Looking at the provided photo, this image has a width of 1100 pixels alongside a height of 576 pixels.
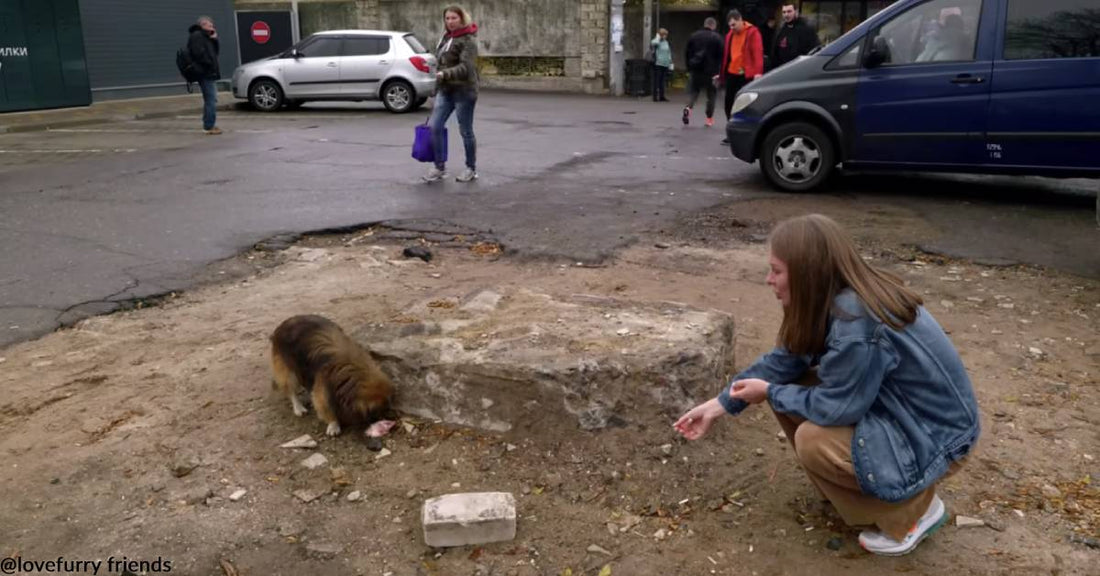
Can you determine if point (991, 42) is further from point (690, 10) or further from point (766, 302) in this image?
point (690, 10)

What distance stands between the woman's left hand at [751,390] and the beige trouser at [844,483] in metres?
0.13

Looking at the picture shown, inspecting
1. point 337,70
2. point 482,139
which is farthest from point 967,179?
point 337,70

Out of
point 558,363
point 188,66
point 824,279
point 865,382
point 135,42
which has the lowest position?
point 558,363

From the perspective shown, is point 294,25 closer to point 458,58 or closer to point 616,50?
point 616,50

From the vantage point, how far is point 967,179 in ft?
31.9

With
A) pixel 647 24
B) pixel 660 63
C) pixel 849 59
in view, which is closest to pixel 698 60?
pixel 660 63

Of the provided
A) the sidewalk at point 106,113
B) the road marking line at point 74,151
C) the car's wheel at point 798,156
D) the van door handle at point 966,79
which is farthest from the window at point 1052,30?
the sidewalk at point 106,113

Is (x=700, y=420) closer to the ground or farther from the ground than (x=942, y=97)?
closer to the ground

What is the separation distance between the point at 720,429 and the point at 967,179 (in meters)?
7.35

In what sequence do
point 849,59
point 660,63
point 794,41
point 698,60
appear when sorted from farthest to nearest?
point 660,63 < point 698,60 < point 794,41 < point 849,59

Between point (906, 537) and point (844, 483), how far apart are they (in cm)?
34

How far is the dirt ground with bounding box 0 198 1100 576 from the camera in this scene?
120 inches

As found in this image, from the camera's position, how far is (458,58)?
9164 millimetres

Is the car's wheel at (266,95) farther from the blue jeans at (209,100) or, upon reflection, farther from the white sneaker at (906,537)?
the white sneaker at (906,537)
